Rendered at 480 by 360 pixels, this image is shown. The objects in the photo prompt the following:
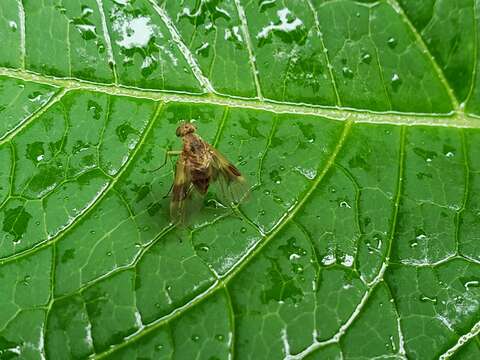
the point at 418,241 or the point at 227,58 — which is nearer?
the point at 418,241

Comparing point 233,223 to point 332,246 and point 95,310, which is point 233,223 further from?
point 95,310

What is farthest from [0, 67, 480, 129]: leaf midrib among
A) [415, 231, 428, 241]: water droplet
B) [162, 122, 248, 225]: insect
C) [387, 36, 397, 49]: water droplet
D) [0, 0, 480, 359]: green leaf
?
[415, 231, 428, 241]: water droplet

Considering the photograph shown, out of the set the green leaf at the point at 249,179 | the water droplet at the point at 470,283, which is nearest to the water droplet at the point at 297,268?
the green leaf at the point at 249,179

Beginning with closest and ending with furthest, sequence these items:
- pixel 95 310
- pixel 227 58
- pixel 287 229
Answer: pixel 95 310 < pixel 287 229 < pixel 227 58

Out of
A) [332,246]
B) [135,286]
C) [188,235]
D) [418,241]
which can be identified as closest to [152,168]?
[188,235]

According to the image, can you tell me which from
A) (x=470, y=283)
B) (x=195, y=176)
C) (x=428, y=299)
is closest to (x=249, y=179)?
(x=195, y=176)

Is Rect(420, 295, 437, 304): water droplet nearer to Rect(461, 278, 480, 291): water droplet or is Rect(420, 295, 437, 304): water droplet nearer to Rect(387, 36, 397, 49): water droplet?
Rect(461, 278, 480, 291): water droplet

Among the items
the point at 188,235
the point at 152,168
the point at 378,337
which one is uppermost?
the point at 152,168
